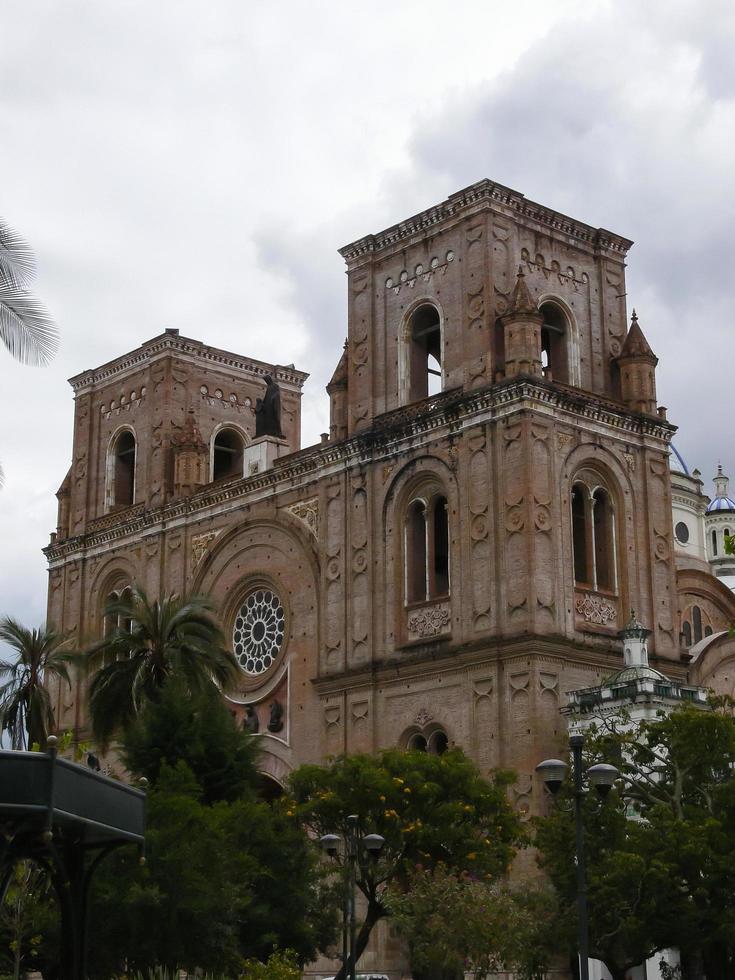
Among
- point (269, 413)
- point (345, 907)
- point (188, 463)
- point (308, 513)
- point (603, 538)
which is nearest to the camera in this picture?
point (345, 907)

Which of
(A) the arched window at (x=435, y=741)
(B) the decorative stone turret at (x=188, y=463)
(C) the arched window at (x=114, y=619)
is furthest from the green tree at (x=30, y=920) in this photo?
(B) the decorative stone turret at (x=188, y=463)

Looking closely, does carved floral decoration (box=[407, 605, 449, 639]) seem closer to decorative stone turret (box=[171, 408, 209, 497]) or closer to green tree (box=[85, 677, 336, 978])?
green tree (box=[85, 677, 336, 978])

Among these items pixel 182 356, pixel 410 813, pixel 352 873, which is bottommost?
pixel 352 873

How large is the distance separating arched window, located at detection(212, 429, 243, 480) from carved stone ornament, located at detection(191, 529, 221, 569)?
260 inches

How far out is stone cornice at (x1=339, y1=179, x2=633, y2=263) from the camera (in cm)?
4512

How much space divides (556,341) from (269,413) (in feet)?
39.0

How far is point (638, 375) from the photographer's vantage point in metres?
46.3

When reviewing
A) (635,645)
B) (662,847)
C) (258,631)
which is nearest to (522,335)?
(635,645)

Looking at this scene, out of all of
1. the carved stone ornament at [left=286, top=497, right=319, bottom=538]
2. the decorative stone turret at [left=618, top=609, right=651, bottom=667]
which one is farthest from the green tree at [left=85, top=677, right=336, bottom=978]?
the carved stone ornament at [left=286, top=497, right=319, bottom=538]

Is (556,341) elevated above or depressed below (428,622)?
above

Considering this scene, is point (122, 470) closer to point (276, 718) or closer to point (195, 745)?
point (276, 718)

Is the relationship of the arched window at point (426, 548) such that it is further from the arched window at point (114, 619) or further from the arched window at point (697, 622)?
the arched window at point (114, 619)

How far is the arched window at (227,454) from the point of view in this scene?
2344 inches

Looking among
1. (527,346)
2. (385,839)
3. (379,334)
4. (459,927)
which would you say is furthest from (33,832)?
(379,334)
